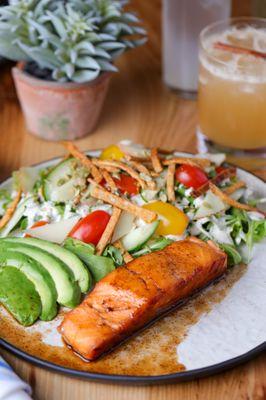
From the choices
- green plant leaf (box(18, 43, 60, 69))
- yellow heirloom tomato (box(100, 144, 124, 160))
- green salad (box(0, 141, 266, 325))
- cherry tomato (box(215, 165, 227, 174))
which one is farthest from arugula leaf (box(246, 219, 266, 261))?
green plant leaf (box(18, 43, 60, 69))

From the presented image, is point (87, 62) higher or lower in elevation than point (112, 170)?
higher

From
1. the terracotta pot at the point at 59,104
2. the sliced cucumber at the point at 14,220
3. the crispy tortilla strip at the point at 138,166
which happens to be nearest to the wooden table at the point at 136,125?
the terracotta pot at the point at 59,104

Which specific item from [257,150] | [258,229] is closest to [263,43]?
[257,150]

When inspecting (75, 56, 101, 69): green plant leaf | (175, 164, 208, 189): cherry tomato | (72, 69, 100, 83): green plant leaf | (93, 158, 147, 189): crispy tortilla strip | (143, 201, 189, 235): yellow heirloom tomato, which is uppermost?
(75, 56, 101, 69): green plant leaf

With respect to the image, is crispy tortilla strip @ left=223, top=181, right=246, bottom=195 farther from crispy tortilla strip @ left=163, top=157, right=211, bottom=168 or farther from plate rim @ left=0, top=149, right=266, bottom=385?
plate rim @ left=0, top=149, right=266, bottom=385

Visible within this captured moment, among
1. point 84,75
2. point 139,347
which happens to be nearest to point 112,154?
point 84,75

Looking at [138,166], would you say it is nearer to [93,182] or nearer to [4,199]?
[93,182]
